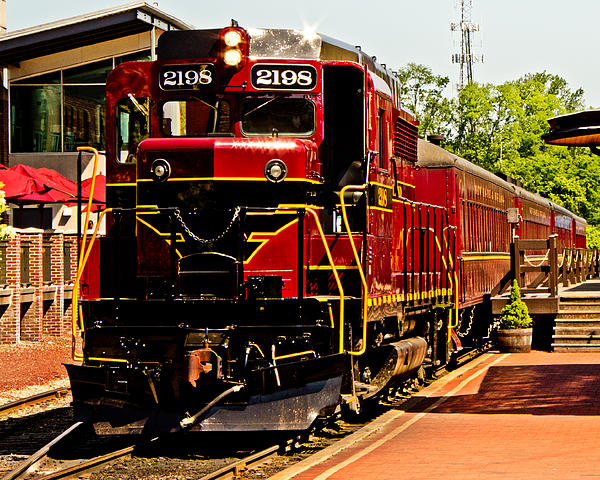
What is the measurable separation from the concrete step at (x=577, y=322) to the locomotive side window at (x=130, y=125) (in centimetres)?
1407

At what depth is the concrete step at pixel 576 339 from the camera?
74.7ft

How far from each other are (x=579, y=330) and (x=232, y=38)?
1416cm

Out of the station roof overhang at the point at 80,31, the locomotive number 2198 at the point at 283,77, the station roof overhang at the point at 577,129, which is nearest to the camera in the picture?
the locomotive number 2198 at the point at 283,77

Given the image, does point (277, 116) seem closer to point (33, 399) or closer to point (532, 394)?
point (532, 394)

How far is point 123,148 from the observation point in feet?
39.3

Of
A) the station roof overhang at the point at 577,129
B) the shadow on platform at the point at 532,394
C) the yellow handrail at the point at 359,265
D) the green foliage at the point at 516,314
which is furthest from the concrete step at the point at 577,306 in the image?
the yellow handrail at the point at 359,265

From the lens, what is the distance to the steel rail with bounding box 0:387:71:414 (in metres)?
15.0

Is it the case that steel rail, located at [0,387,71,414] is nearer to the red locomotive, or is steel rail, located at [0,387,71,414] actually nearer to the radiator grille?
the red locomotive

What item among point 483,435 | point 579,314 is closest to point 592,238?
point 579,314

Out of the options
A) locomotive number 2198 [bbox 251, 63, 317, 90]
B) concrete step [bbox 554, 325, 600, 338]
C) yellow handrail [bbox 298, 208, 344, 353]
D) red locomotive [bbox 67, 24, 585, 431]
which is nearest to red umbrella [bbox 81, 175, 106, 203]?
concrete step [bbox 554, 325, 600, 338]

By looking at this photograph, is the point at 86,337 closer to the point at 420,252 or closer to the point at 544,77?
the point at 420,252

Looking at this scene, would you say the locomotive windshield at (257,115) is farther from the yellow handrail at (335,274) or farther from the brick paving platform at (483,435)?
the brick paving platform at (483,435)

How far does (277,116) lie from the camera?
11.6 meters

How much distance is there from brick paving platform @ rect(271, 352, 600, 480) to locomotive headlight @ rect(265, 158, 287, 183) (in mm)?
2782
